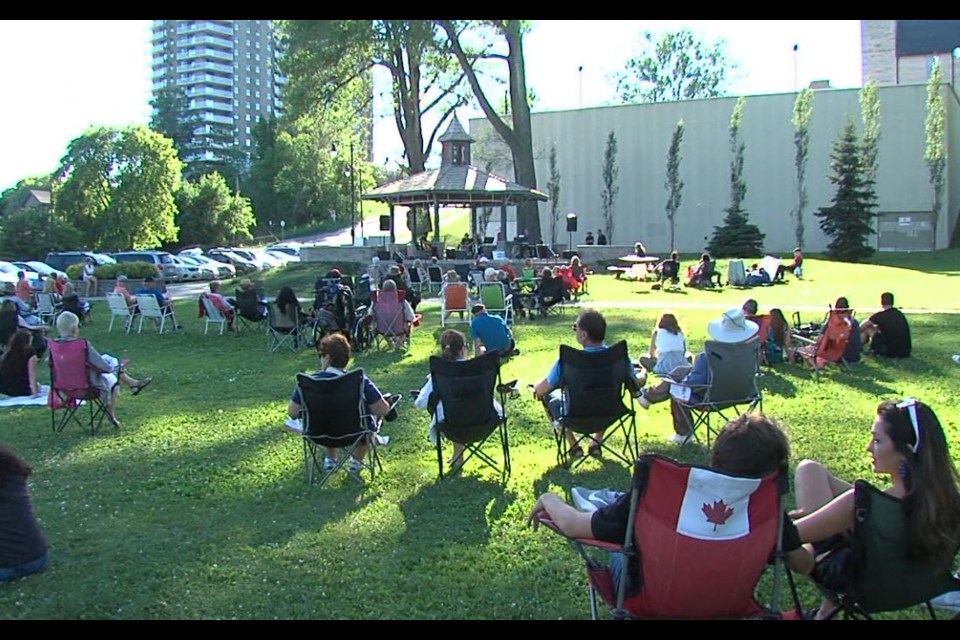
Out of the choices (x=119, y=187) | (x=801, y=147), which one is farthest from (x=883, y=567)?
(x=119, y=187)

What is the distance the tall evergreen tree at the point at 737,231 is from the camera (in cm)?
3309

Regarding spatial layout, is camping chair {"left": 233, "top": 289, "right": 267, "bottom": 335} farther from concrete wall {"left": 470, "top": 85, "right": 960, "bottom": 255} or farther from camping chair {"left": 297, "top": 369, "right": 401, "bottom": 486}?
concrete wall {"left": 470, "top": 85, "right": 960, "bottom": 255}

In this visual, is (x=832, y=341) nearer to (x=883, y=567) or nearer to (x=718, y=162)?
(x=883, y=567)

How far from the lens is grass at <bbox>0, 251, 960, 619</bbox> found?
3.80 m

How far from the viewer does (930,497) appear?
109 inches

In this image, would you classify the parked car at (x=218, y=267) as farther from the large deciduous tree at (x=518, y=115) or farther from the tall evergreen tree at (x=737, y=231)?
the tall evergreen tree at (x=737, y=231)

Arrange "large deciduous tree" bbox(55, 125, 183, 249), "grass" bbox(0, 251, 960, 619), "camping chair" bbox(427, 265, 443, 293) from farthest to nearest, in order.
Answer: "large deciduous tree" bbox(55, 125, 183, 249), "camping chair" bbox(427, 265, 443, 293), "grass" bbox(0, 251, 960, 619)

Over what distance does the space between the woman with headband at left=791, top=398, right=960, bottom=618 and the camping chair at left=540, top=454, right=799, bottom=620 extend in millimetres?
237

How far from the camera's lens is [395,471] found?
5891mm

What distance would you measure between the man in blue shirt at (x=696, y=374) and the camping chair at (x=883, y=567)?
10.4ft

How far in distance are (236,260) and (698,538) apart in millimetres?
39124

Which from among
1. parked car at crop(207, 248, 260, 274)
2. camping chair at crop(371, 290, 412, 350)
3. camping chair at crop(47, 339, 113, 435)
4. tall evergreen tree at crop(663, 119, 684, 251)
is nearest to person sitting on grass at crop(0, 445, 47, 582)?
camping chair at crop(47, 339, 113, 435)

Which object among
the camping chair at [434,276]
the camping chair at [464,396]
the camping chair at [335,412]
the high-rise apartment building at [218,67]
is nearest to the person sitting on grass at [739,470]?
the camping chair at [464,396]
